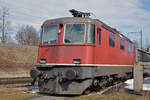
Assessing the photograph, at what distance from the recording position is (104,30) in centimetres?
1055

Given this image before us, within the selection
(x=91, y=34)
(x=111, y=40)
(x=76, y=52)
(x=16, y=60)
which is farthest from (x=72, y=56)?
(x=16, y=60)

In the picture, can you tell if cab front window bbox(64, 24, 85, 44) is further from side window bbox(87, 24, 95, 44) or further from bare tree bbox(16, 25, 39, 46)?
bare tree bbox(16, 25, 39, 46)

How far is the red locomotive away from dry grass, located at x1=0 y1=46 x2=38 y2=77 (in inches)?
705

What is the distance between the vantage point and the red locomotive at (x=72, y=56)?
8.85 m

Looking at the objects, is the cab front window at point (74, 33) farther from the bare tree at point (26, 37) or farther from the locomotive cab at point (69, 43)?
the bare tree at point (26, 37)

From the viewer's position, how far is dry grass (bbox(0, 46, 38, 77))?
1089 inches

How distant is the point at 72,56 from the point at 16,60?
25320mm

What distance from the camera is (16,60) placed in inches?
1275

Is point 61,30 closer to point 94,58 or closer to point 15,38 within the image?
point 94,58

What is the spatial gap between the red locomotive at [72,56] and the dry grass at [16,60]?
17896mm

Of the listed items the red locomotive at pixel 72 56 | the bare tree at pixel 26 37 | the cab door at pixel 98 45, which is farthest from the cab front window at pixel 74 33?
the bare tree at pixel 26 37

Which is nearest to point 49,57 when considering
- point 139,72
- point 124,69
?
point 139,72

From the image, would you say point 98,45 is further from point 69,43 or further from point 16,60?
point 16,60

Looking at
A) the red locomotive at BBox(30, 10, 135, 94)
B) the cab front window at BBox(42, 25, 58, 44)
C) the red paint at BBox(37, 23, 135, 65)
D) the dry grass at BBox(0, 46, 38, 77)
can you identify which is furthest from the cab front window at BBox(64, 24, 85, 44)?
the dry grass at BBox(0, 46, 38, 77)
